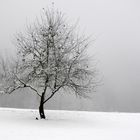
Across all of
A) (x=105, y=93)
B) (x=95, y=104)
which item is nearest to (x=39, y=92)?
(x=95, y=104)

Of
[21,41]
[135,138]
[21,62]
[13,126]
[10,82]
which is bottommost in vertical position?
[135,138]

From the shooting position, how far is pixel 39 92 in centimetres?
2089

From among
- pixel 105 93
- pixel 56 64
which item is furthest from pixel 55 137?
pixel 105 93

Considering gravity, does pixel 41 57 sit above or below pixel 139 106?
above

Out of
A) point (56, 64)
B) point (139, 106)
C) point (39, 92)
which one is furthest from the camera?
point (139, 106)

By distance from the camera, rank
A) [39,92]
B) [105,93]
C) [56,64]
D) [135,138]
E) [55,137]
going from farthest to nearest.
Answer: [105,93] < [39,92] < [56,64] < [135,138] < [55,137]

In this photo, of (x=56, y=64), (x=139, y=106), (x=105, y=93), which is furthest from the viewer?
(x=105, y=93)

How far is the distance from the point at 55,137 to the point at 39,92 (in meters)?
7.25

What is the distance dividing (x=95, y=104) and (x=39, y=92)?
243ft

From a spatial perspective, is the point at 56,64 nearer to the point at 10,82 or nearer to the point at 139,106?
the point at 10,82

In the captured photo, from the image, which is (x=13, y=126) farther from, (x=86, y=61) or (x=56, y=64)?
(x=86, y=61)

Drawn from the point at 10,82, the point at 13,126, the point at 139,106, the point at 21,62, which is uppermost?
the point at 21,62

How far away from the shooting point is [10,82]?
20.5 meters

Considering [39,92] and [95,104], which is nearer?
[39,92]
